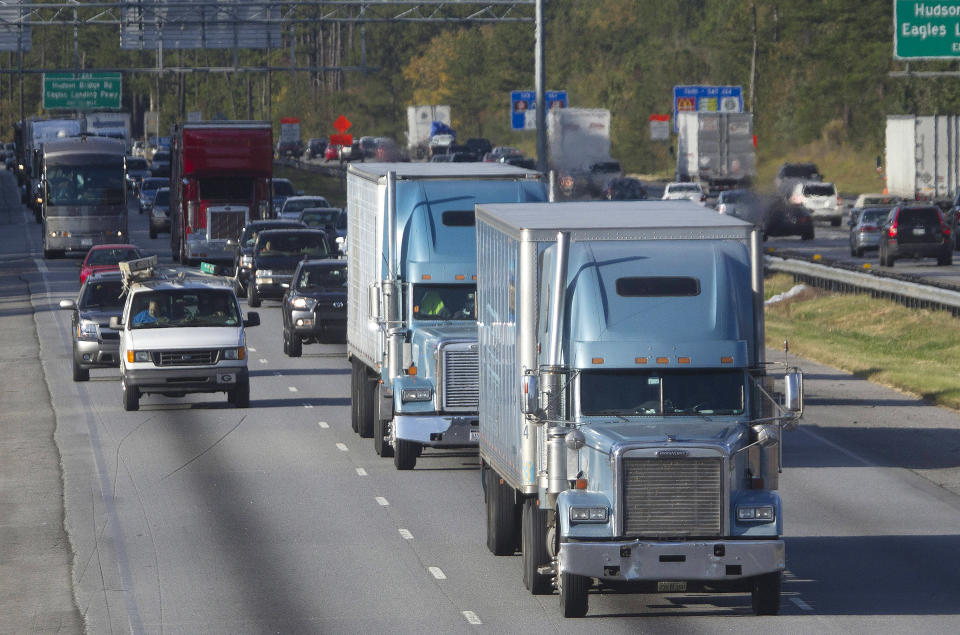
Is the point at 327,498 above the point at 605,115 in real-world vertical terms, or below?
below

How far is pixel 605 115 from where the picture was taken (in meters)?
86.9

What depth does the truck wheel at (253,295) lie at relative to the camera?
45.5 metres

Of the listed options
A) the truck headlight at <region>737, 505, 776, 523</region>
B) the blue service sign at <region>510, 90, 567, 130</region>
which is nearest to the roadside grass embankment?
the truck headlight at <region>737, 505, 776, 523</region>

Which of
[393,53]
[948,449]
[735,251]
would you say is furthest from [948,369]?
[393,53]

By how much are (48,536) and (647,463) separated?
24.5 ft

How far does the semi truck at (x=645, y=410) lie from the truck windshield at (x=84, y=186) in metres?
47.1

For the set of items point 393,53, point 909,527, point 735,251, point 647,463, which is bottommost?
point 909,527

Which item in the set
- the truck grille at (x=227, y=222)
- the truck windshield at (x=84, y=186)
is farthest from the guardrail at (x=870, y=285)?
the truck windshield at (x=84, y=186)

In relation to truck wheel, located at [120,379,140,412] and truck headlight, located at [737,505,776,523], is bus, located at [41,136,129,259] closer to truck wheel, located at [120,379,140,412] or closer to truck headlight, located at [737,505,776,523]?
truck wheel, located at [120,379,140,412]

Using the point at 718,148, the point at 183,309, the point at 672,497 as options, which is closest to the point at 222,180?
the point at 183,309

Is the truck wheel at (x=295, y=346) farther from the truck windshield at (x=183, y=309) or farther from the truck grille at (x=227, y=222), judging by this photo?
the truck grille at (x=227, y=222)

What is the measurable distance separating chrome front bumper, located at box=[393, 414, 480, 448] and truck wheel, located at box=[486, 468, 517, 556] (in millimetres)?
3786

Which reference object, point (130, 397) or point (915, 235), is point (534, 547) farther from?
point (915, 235)

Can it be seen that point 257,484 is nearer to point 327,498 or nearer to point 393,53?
point 327,498
